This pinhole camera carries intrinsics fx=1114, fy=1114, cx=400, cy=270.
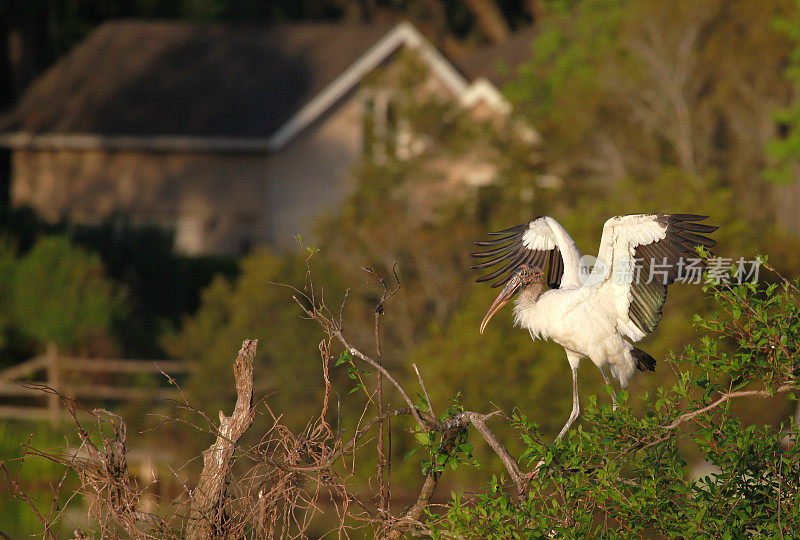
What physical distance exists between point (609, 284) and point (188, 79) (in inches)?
1007

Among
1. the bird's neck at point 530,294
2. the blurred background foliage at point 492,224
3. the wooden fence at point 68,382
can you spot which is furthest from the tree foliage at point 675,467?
the wooden fence at point 68,382

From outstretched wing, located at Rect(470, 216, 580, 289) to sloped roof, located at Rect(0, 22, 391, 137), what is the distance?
21.1 m

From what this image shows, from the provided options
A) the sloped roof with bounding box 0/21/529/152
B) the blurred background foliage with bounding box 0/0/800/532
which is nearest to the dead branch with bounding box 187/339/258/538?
the blurred background foliage with bounding box 0/0/800/532

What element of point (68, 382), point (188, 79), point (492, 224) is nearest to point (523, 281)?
point (492, 224)

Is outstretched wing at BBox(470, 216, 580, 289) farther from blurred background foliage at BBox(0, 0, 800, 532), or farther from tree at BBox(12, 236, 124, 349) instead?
tree at BBox(12, 236, 124, 349)

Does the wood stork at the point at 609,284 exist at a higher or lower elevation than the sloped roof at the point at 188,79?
higher

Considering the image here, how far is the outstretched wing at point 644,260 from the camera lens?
6.10 metres

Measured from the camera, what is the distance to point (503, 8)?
1779 inches

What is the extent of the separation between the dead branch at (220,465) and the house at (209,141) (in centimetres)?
2146

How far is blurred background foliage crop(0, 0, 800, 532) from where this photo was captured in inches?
612

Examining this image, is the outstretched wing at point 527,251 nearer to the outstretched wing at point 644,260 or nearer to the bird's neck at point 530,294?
the bird's neck at point 530,294

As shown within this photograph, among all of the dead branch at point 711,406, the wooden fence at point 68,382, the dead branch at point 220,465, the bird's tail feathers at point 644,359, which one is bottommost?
the wooden fence at point 68,382

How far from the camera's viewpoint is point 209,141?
2764 cm

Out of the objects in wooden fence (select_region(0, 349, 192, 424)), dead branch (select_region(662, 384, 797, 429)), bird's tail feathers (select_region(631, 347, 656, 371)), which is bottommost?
wooden fence (select_region(0, 349, 192, 424))
